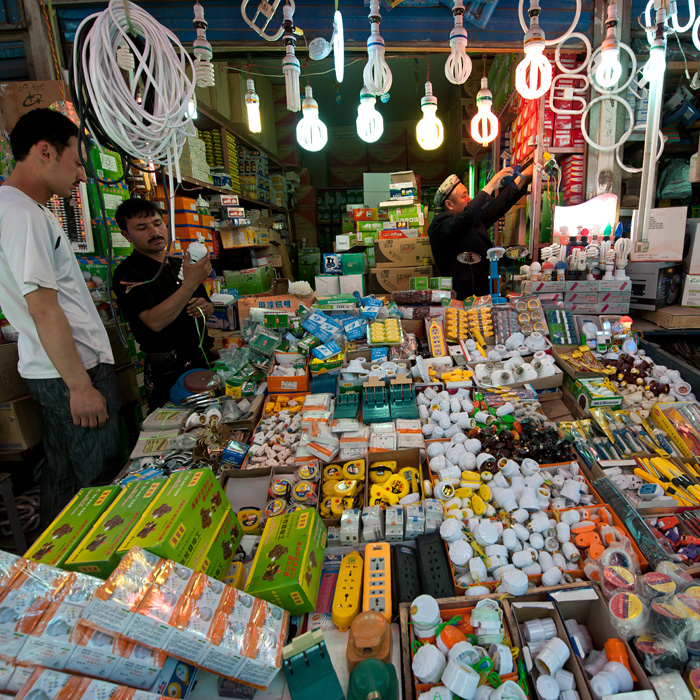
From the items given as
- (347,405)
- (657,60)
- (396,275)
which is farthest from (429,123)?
(347,405)

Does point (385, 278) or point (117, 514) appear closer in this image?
point (117, 514)

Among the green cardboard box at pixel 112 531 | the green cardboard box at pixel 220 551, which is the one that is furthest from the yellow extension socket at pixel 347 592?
the green cardboard box at pixel 112 531

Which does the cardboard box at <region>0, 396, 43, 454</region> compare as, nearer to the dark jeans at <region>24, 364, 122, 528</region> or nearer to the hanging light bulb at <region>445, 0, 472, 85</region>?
the dark jeans at <region>24, 364, 122, 528</region>

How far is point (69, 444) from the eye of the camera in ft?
6.36

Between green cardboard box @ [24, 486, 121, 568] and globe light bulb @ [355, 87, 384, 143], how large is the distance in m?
2.65

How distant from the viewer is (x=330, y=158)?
1028 cm

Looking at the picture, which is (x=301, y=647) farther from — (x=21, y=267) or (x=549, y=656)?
(x=21, y=267)

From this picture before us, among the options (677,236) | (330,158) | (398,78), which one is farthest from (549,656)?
(330,158)

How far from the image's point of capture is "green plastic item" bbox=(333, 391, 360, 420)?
2.28 m

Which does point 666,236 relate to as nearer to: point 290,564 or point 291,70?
point 291,70

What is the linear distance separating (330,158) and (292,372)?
30.1 ft

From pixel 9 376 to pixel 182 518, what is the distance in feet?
6.02

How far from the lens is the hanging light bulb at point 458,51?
2.26 meters

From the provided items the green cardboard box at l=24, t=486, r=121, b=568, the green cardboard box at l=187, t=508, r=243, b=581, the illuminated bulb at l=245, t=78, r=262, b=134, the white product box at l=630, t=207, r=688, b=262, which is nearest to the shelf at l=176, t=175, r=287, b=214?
the illuminated bulb at l=245, t=78, r=262, b=134
